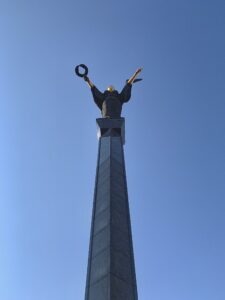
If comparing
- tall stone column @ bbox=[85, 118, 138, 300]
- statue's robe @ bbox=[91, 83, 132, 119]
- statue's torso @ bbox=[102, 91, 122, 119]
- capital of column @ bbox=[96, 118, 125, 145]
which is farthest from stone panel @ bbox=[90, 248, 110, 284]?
statue's torso @ bbox=[102, 91, 122, 119]

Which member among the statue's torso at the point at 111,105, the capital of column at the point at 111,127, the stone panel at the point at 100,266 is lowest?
the stone panel at the point at 100,266

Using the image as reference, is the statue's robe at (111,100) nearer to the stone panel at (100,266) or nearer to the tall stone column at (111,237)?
the tall stone column at (111,237)

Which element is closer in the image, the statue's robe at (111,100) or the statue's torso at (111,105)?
the statue's torso at (111,105)

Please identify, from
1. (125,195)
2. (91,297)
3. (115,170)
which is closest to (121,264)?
(91,297)

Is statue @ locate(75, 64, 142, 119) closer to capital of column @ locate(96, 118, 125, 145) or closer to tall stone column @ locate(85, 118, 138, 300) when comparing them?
capital of column @ locate(96, 118, 125, 145)

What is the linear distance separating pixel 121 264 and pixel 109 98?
14551 mm

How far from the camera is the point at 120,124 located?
76.2ft

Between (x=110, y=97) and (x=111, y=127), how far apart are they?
350 cm

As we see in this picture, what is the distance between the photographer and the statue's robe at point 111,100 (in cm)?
2473

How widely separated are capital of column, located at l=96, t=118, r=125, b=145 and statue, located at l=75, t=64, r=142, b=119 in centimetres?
79

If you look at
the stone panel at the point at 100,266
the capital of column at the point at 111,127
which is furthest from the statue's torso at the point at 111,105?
the stone panel at the point at 100,266

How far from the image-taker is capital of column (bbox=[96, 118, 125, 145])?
22891mm

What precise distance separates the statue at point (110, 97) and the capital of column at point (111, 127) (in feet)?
2.60

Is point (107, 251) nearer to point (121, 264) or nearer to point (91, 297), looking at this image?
point (121, 264)
